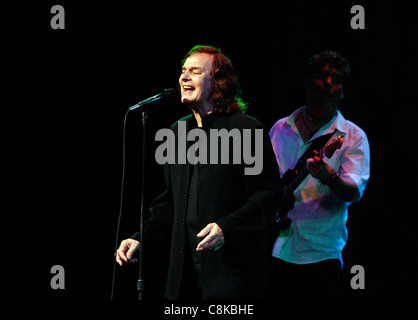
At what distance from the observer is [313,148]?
12.6 feet

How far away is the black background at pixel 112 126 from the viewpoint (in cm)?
409

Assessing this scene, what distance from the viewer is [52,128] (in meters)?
4.12

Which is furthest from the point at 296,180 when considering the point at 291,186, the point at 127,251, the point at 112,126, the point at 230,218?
the point at 112,126

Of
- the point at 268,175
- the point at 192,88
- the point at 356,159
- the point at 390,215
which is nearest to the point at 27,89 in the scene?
the point at 192,88

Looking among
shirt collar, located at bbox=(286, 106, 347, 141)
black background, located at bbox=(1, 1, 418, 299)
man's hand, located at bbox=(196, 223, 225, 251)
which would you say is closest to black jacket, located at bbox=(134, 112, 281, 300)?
man's hand, located at bbox=(196, 223, 225, 251)

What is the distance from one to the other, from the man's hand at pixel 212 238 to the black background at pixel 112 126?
5.83 feet

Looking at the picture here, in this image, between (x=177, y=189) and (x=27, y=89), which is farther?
(x=27, y=89)

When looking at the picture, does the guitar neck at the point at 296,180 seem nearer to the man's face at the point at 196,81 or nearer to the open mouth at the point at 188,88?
the man's face at the point at 196,81

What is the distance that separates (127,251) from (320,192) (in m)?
1.46

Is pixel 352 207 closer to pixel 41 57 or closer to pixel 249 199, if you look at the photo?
pixel 249 199

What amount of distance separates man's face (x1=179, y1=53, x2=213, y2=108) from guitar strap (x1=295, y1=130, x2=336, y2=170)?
103cm

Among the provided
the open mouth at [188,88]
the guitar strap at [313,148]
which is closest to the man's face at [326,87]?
the guitar strap at [313,148]

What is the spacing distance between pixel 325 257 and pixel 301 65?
5.76ft

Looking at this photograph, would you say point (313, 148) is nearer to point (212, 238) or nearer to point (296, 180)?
point (296, 180)
